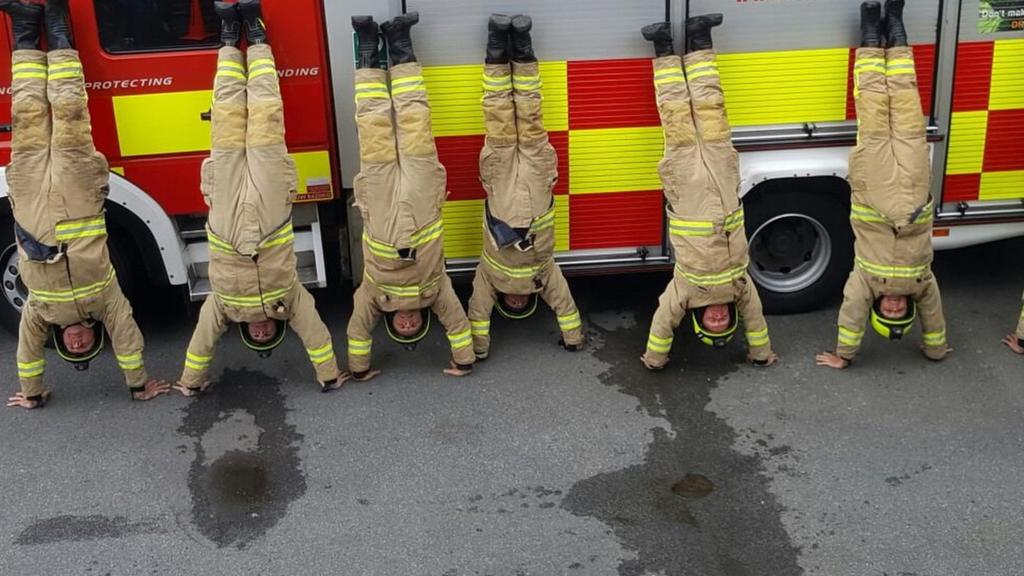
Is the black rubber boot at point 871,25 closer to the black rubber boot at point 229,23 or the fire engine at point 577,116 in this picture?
the fire engine at point 577,116

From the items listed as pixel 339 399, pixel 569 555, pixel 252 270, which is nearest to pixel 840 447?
pixel 569 555

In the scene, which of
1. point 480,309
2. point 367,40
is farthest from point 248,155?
point 480,309

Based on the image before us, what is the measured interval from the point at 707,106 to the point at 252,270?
7.96 ft

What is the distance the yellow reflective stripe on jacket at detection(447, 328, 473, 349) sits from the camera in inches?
223

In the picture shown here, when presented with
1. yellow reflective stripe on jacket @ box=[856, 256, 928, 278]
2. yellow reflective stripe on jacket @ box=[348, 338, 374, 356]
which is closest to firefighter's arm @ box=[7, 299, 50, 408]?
yellow reflective stripe on jacket @ box=[348, 338, 374, 356]

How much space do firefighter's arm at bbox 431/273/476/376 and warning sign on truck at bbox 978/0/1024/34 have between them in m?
3.17

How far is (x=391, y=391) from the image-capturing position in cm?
558

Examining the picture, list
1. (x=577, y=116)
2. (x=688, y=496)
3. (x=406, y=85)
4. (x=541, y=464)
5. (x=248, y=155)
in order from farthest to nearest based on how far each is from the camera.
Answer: (x=577, y=116)
(x=406, y=85)
(x=248, y=155)
(x=541, y=464)
(x=688, y=496)

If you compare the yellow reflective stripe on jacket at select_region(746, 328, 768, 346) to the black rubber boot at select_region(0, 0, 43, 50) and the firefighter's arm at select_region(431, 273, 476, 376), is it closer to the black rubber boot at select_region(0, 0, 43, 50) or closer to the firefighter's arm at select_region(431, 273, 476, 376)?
the firefighter's arm at select_region(431, 273, 476, 376)

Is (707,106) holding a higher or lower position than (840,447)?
higher

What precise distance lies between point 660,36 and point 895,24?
1.23 meters

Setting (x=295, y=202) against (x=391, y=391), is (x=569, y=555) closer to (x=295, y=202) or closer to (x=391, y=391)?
(x=391, y=391)

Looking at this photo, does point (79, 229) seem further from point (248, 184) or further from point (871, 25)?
point (871, 25)

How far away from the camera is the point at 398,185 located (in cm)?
534
